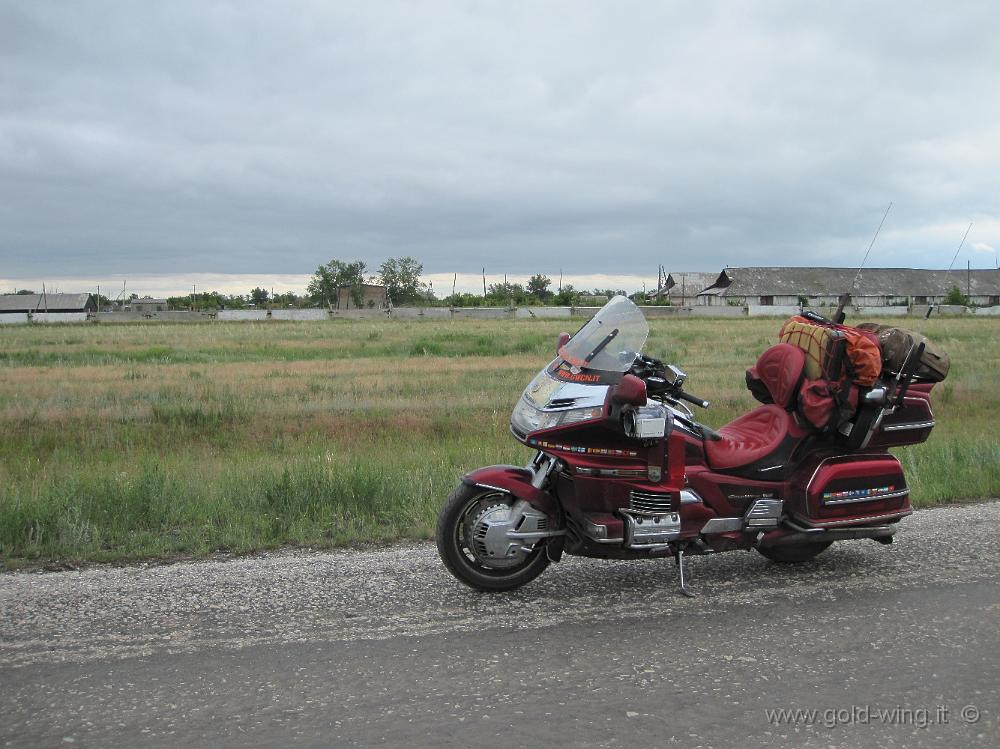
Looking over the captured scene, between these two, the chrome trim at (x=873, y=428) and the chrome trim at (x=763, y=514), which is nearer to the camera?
the chrome trim at (x=763, y=514)

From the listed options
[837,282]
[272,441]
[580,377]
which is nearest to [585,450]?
[580,377]

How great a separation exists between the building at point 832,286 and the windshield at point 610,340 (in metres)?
95.2

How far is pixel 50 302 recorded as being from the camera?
10419 cm

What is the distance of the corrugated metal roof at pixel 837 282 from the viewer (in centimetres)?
10081

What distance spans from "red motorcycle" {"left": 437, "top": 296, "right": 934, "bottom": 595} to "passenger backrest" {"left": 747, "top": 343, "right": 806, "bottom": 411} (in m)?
0.01

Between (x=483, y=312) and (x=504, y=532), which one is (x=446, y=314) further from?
(x=504, y=532)

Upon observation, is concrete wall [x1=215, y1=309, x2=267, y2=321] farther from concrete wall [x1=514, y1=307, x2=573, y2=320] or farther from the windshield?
the windshield

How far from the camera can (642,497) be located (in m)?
5.39

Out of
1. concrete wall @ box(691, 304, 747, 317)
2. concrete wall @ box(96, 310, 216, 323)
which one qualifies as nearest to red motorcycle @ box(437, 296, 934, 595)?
concrete wall @ box(96, 310, 216, 323)

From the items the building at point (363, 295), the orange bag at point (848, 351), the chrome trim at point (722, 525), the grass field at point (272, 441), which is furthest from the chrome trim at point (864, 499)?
the building at point (363, 295)

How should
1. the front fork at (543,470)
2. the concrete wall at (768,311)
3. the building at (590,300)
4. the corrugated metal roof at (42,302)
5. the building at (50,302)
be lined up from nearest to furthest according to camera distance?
the front fork at (543,470), the concrete wall at (768,311), the building at (590,300), the building at (50,302), the corrugated metal roof at (42,302)

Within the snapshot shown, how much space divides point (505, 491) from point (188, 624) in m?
1.91

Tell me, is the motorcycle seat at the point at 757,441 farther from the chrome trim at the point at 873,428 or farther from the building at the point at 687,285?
the building at the point at 687,285

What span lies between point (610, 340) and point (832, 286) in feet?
341
